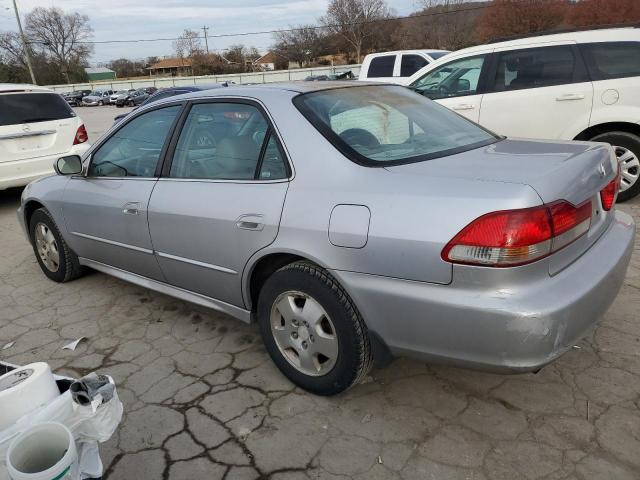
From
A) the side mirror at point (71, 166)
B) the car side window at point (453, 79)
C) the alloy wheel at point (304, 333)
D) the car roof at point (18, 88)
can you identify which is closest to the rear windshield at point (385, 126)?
the alloy wheel at point (304, 333)

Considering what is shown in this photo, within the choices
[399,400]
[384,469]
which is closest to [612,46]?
[399,400]

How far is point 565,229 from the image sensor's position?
2.01 m

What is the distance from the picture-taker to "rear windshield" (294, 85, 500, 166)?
7.99 ft

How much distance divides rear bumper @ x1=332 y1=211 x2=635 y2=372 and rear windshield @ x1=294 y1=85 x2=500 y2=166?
2.09 ft

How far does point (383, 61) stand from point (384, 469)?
11.2 m

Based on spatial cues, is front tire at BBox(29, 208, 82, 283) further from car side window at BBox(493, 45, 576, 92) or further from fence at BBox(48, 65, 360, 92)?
fence at BBox(48, 65, 360, 92)

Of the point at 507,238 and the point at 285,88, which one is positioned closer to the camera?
the point at 507,238

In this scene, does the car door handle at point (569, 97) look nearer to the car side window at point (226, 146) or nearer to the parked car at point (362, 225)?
the parked car at point (362, 225)

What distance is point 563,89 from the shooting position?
17.9 ft

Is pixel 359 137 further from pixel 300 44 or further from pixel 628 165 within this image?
pixel 300 44

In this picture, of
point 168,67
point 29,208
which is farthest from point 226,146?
point 168,67

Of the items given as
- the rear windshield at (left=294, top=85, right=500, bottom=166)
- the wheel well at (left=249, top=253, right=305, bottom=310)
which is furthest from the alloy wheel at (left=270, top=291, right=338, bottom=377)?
the rear windshield at (left=294, top=85, right=500, bottom=166)

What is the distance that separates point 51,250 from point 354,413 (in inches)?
123

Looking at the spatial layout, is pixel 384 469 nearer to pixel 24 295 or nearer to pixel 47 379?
pixel 47 379
